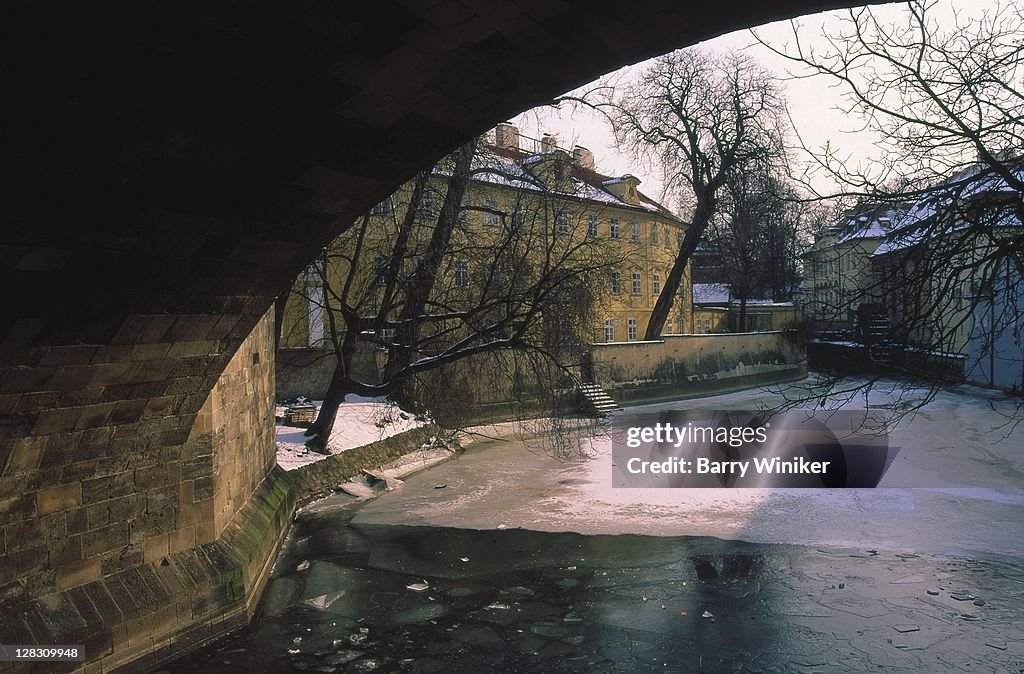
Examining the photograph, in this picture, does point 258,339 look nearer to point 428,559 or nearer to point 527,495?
point 428,559

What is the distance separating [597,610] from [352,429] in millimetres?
9314

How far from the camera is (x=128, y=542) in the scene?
19.5 feet

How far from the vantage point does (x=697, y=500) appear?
11945 millimetres

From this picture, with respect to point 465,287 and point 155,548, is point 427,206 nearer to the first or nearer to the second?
point 465,287

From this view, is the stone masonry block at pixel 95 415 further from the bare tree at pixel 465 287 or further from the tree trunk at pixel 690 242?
the tree trunk at pixel 690 242

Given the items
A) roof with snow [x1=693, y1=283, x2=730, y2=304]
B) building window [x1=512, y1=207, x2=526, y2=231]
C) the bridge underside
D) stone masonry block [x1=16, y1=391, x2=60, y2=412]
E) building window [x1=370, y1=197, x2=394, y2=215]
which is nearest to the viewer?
the bridge underside

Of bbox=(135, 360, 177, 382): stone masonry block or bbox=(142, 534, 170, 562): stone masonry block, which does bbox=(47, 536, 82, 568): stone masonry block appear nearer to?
bbox=(142, 534, 170, 562): stone masonry block

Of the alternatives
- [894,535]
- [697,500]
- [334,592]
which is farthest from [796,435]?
[334,592]

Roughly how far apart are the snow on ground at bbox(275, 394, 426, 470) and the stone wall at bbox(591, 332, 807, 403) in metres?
7.43

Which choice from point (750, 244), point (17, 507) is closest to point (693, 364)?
point (750, 244)

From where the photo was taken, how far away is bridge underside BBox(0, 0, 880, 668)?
10.0 ft

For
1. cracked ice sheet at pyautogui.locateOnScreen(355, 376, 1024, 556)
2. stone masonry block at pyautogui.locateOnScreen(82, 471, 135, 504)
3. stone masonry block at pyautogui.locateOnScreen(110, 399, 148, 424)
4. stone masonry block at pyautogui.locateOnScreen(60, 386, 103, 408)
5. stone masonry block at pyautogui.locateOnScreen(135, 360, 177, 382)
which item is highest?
stone masonry block at pyautogui.locateOnScreen(135, 360, 177, 382)

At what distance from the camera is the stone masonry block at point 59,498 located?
5180 mm

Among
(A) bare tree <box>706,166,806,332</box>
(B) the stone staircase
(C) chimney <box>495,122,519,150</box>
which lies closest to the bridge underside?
(C) chimney <box>495,122,519,150</box>
